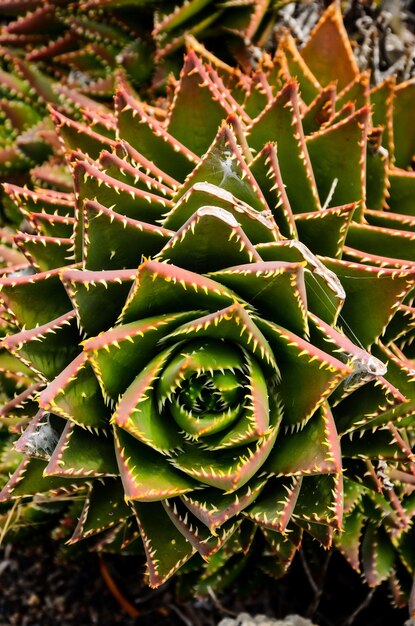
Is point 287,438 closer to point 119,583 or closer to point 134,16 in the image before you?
point 119,583

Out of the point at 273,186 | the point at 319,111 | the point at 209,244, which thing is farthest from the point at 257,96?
the point at 209,244

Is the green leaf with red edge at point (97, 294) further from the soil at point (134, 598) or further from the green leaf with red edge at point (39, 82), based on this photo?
the green leaf with red edge at point (39, 82)

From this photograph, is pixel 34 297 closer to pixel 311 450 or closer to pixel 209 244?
pixel 209 244

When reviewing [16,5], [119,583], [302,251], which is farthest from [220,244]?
[16,5]

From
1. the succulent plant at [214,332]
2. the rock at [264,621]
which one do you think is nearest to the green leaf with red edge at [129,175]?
the succulent plant at [214,332]

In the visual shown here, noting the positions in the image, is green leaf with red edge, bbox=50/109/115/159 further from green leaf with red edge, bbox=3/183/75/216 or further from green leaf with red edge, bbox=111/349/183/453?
green leaf with red edge, bbox=111/349/183/453

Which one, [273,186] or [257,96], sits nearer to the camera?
[273,186]

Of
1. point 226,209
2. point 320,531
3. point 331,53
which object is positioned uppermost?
point 331,53
